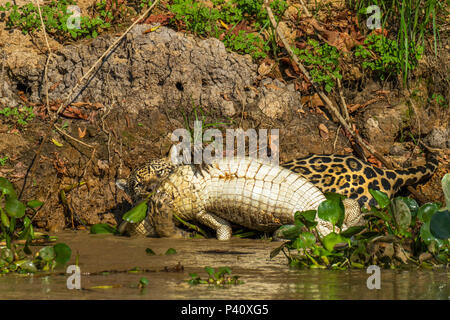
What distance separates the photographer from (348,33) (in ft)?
26.1

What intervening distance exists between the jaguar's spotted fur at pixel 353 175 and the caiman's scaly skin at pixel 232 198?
1.12 ft

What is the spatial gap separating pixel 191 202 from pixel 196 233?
1.12 ft

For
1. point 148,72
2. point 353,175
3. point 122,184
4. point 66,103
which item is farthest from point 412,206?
point 66,103

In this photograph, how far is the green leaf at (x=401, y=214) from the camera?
435cm

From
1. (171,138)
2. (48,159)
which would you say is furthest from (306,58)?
(48,159)

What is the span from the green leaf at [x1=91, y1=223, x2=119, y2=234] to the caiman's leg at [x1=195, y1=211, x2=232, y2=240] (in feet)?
2.60

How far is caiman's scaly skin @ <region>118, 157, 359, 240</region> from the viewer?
229 inches

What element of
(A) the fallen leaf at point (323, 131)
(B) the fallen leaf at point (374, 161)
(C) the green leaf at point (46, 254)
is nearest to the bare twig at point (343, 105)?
(A) the fallen leaf at point (323, 131)

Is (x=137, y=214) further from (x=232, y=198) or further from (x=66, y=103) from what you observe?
(x=66, y=103)

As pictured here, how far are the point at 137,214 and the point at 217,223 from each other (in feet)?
2.50

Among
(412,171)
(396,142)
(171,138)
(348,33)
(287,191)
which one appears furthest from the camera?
(348,33)

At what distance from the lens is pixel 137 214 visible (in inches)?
227
